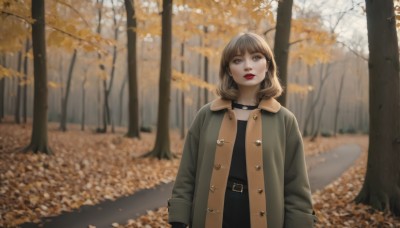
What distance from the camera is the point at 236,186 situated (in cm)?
223

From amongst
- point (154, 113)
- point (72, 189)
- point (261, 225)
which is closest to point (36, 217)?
point (72, 189)

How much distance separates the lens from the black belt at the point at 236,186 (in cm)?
222

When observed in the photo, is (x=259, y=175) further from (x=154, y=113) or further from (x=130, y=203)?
(x=154, y=113)

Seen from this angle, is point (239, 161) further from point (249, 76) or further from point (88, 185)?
point (88, 185)

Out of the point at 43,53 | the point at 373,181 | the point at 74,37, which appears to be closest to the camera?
the point at 373,181

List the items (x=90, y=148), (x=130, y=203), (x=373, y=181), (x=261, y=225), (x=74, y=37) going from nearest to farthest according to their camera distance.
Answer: (x=261, y=225) → (x=373, y=181) → (x=130, y=203) → (x=74, y=37) → (x=90, y=148)

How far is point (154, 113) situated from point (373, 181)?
48.1 m

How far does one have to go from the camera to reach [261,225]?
2164 millimetres

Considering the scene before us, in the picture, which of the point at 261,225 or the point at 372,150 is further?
the point at 372,150

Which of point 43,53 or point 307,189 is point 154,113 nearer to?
point 43,53

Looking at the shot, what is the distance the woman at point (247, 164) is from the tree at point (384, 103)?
4451 mm

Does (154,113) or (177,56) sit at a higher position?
(177,56)

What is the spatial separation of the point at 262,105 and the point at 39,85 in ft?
29.2

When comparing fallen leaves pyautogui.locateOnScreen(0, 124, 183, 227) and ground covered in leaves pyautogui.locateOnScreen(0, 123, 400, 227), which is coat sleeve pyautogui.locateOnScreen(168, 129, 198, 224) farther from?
fallen leaves pyautogui.locateOnScreen(0, 124, 183, 227)
